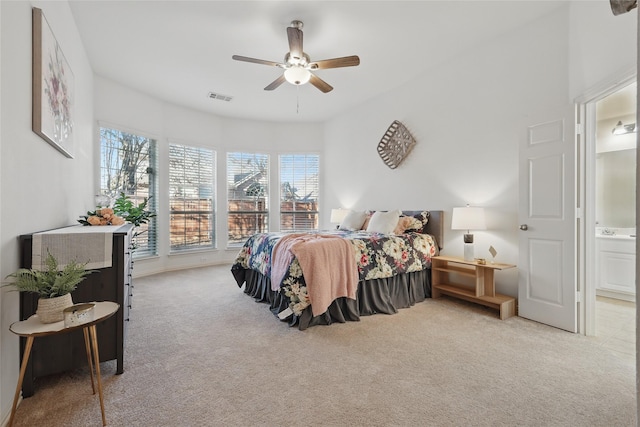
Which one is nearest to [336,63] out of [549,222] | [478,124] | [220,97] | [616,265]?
[478,124]

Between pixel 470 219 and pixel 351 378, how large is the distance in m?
2.24

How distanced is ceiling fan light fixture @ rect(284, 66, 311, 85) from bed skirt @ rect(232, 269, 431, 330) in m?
2.24

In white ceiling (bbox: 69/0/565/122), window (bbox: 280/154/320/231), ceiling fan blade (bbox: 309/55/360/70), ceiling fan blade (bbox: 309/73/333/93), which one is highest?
white ceiling (bbox: 69/0/565/122)

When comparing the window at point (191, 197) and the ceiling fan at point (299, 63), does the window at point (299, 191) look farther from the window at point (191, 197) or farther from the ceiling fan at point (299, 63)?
the ceiling fan at point (299, 63)

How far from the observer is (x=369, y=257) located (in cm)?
317

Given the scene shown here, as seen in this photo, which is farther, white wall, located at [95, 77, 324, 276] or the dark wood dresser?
white wall, located at [95, 77, 324, 276]

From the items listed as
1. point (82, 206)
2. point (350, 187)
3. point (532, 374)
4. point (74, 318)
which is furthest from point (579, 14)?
point (82, 206)

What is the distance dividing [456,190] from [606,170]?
2289mm

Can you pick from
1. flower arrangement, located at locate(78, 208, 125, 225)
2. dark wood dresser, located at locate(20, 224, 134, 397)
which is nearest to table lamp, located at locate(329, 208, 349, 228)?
flower arrangement, located at locate(78, 208, 125, 225)

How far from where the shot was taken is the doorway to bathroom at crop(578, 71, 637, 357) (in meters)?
2.61

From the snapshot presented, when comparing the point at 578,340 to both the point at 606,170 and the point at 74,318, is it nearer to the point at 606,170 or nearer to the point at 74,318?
the point at 606,170

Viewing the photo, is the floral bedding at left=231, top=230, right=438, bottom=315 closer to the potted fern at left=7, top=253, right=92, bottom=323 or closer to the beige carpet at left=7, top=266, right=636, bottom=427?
the beige carpet at left=7, top=266, right=636, bottom=427

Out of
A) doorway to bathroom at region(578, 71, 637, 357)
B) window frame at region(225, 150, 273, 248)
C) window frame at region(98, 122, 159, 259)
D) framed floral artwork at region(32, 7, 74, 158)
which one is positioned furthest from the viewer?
window frame at region(225, 150, 273, 248)

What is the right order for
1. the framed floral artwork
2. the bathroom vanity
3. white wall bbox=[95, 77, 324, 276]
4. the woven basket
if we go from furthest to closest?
white wall bbox=[95, 77, 324, 276], the bathroom vanity, the framed floral artwork, the woven basket
